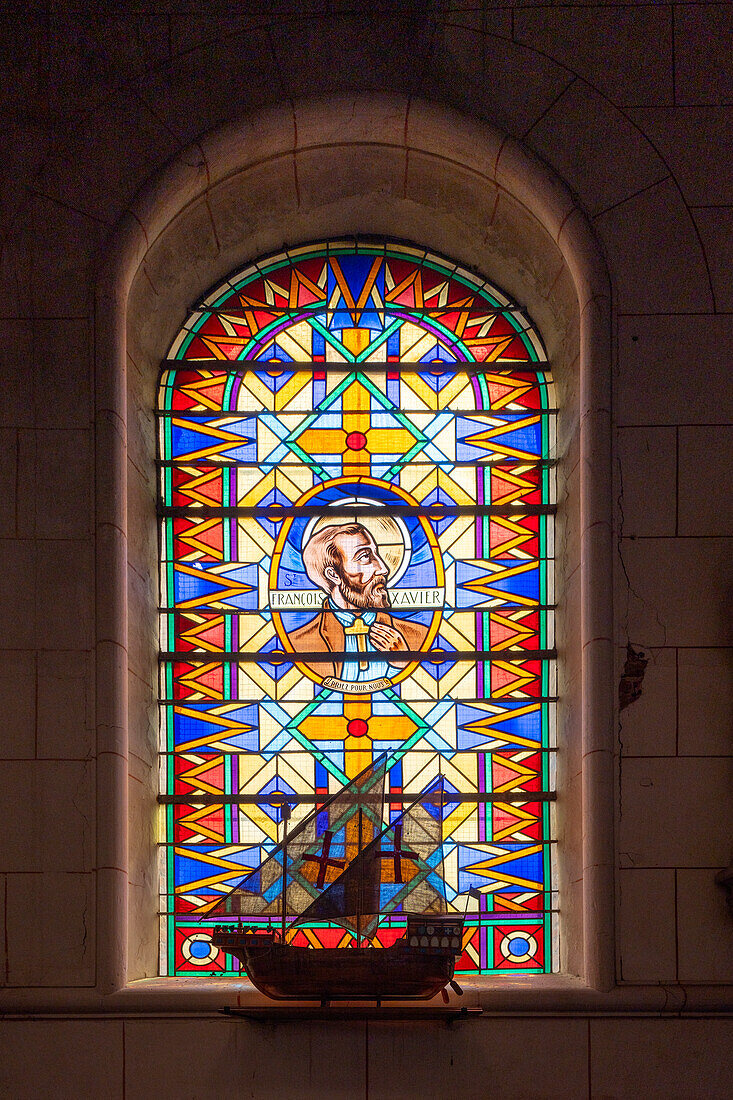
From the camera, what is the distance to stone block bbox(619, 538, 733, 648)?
21.5ft

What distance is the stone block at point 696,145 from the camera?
6859mm

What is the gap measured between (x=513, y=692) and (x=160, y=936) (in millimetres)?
2321

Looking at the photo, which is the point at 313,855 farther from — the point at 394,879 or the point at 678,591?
the point at 678,591

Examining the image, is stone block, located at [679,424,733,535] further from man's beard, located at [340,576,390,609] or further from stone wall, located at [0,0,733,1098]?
man's beard, located at [340,576,390,609]

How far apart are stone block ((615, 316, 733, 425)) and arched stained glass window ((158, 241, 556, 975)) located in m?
0.91

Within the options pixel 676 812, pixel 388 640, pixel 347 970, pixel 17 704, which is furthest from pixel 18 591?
pixel 676 812

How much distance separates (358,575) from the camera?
740cm

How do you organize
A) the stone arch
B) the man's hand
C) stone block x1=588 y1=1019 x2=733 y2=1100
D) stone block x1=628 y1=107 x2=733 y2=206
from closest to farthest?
stone block x1=588 y1=1019 x2=733 y2=1100 < the stone arch < stone block x1=628 y1=107 x2=733 y2=206 < the man's hand

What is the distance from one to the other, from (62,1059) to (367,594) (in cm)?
286

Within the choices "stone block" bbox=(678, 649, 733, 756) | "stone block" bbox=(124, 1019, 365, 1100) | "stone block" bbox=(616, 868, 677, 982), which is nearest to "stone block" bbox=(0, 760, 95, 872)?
"stone block" bbox=(124, 1019, 365, 1100)

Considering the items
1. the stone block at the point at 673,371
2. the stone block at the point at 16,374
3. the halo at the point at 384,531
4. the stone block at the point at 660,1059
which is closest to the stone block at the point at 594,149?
the stone block at the point at 673,371

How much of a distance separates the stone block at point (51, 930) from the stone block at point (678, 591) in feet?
9.86

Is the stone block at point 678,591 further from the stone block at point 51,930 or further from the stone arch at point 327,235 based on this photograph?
the stone block at point 51,930

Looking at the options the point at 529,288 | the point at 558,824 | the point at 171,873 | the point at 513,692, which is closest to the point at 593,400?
the point at 529,288
